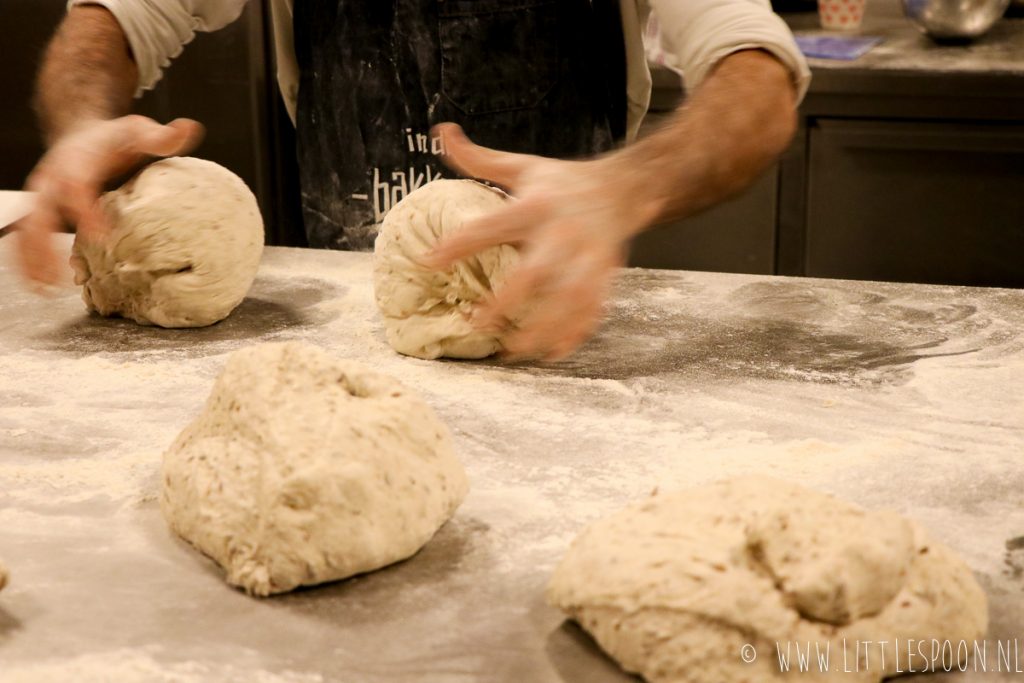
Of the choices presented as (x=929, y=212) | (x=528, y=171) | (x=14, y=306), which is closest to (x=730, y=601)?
(x=528, y=171)

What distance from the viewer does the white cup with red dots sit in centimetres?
322

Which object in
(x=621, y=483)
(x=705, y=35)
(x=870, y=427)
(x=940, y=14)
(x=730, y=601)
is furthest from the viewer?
(x=940, y=14)

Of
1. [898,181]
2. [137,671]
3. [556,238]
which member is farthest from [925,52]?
[137,671]

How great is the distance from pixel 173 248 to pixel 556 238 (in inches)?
26.5

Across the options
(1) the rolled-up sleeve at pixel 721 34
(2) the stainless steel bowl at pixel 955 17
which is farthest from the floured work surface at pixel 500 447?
(2) the stainless steel bowl at pixel 955 17

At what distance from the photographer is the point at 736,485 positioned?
3.56ft

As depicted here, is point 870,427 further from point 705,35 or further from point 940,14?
point 940,14

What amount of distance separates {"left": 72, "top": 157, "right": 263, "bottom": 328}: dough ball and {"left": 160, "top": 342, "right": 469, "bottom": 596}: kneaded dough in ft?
1.62

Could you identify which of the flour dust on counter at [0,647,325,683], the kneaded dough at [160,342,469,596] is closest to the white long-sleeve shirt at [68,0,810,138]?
the kneaded dough at [160,342,469,596]

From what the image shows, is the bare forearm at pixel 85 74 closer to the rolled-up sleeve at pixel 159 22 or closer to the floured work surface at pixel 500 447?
the rolled-up sleeve at pixel 159 22

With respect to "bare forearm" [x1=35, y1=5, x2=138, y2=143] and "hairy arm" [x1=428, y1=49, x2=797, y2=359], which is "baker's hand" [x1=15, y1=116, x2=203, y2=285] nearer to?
"bare forearm" [x1=35, y1=5, x2=138, y2=143]

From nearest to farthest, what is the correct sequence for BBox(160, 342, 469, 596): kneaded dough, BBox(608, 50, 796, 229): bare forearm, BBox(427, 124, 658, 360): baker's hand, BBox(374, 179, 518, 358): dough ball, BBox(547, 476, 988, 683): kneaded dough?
BBox(547, 476, 988, 683): kneaded dough
BBox(160, 342, 469, 596): kneaded dough
BBox(427, 124, 658, 360): baker's hand
BBox(608, 50, 796, 229): bare forearm
BBox(374, 179, 518, 358): dough ball

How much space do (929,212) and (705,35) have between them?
1.49m

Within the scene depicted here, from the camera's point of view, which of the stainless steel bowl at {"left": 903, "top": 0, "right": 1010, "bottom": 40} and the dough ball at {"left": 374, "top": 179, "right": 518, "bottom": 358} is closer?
the dough ball at {"left": 374, "top": 179, "right": 518, "bottom": 358}
